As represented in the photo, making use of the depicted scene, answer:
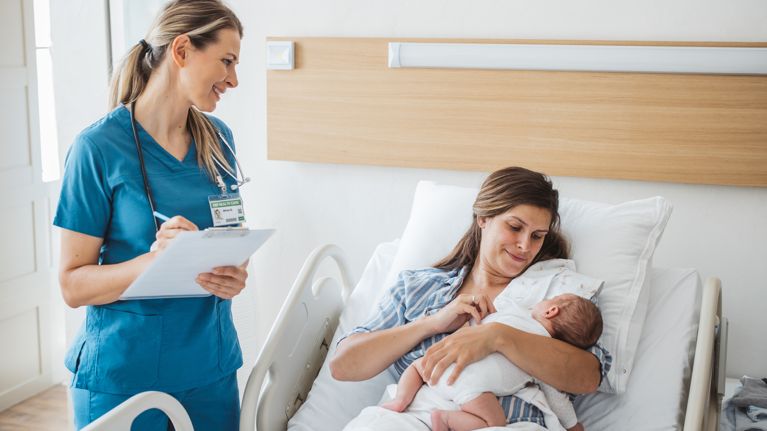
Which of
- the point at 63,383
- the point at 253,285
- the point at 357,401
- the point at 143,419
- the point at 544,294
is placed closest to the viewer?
the point at 143,419

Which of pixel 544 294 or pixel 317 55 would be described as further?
pixel 317 55

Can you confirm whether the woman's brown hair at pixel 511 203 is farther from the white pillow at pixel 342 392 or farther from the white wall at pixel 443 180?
the white wall at pixel 443 180

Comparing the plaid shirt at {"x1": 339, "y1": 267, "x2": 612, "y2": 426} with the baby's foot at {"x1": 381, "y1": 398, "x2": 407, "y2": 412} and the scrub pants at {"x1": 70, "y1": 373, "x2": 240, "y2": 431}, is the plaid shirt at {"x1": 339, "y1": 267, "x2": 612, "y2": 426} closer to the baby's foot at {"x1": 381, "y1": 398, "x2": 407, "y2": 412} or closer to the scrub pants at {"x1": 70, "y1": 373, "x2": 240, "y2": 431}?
the baby's foot at {"x1": 381, "y1": 398, "x2": 407, "y2": 412}

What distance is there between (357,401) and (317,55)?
1.25 m

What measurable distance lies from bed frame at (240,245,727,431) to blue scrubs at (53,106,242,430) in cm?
11

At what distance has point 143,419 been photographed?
1.77 m

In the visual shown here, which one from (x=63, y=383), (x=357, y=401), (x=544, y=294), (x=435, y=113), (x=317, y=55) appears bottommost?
(x=63, y=383)

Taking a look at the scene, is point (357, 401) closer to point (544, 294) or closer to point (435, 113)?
point (544, 294)

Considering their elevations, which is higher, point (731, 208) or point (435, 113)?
point (435, 113)

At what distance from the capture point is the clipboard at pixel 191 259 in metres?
1.54

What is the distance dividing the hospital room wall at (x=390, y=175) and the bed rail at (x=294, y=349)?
0.48 m

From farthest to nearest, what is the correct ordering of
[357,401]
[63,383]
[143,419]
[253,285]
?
1. [63,383]
2. [253,285]
3. [357,401]
4. [143,419]

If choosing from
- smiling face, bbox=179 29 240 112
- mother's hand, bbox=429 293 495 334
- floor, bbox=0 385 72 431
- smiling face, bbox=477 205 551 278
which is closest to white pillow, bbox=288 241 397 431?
mother's hand, bbox=429 293 495 334

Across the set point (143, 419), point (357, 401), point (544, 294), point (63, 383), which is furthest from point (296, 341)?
point (63, 383)
